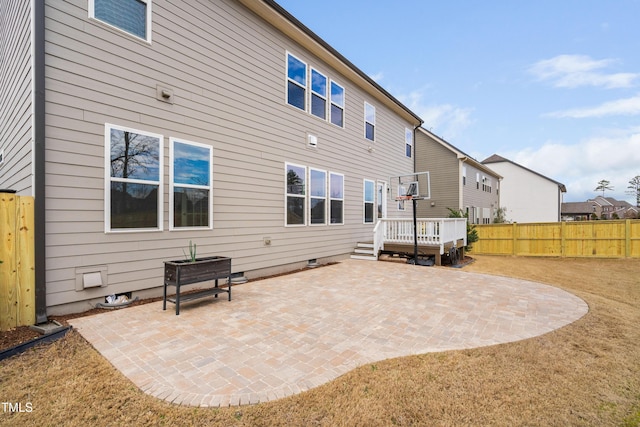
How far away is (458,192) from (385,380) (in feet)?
53.2

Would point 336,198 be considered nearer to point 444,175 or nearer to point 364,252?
point 364,252

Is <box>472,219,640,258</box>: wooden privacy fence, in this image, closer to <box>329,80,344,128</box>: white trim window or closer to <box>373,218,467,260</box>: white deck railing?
<box>373,218,467,260</box>: white deck railing

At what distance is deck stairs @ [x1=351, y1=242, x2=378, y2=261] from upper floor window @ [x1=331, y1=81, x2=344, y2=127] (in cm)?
435

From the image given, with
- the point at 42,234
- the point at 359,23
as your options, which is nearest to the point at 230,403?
the point at 42,234

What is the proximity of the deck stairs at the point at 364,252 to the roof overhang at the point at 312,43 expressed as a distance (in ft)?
19.8

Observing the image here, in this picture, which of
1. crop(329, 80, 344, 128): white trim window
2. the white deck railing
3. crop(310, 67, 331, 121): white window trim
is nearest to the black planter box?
crop(310, 67, 331, 121): white window trim

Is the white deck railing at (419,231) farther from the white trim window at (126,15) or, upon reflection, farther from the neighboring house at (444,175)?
the white trim window at (126,15)

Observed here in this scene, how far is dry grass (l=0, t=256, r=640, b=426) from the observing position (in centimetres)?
197

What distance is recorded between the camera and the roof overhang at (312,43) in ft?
21.4

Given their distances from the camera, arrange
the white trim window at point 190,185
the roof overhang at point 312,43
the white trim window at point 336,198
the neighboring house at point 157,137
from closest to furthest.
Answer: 1. the neighboring house at point 157,137
2. the white trim window at point 190,185
3. the roof overhang at point 312,43
4. the white trim window at point 336,198

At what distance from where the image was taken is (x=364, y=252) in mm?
9914

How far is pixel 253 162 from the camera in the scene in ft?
21.6

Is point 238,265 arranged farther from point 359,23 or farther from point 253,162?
point 359,23

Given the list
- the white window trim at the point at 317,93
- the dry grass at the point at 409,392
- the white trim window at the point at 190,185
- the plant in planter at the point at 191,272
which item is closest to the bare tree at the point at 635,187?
the white window trim at the point at 317,93
